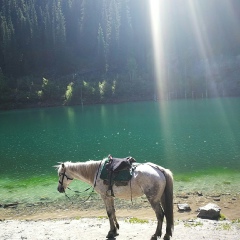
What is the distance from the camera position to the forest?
97062mm

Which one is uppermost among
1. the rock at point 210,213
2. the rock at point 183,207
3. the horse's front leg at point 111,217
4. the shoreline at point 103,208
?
the horse's front leg at point 111,217

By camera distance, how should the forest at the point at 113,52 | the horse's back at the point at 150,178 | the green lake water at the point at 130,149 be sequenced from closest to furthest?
1. the horse's back at the point at 150,178
2. the green lake water at the point at 130,149
3. the forest at the point at 113,52

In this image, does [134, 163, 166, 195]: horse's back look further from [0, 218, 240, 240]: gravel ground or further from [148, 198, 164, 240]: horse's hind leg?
[0, 218, 240, 240]: gravel ground

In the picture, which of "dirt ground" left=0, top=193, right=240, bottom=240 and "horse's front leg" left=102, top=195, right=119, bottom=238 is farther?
"dirt ground" left=0, top=193, right=240, bottom=240

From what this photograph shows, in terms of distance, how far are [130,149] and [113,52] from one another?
88.0 meters

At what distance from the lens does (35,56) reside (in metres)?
123

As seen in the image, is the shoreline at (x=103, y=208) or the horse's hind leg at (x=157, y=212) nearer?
the horse's hind leg at (x=157, y=212)

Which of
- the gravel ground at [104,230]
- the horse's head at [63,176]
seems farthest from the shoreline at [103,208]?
the horse's head at [63,176]

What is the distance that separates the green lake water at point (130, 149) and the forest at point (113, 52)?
42.1m

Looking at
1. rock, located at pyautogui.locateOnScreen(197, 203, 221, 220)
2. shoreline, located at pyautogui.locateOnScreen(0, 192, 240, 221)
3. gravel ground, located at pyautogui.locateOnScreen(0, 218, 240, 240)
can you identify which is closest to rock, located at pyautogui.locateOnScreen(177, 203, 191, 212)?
shoreline, located at pyautogui.locateOnScreen(0, 192, 240, 221)

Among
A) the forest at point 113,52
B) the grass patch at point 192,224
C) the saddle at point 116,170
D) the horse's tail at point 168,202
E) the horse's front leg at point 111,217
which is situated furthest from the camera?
the forest at point 113,52

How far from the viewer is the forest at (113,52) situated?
9706 cm

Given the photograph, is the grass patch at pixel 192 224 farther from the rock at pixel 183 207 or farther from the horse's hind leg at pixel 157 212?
the rock at pixel 183 207

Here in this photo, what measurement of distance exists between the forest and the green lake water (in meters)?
42.1
